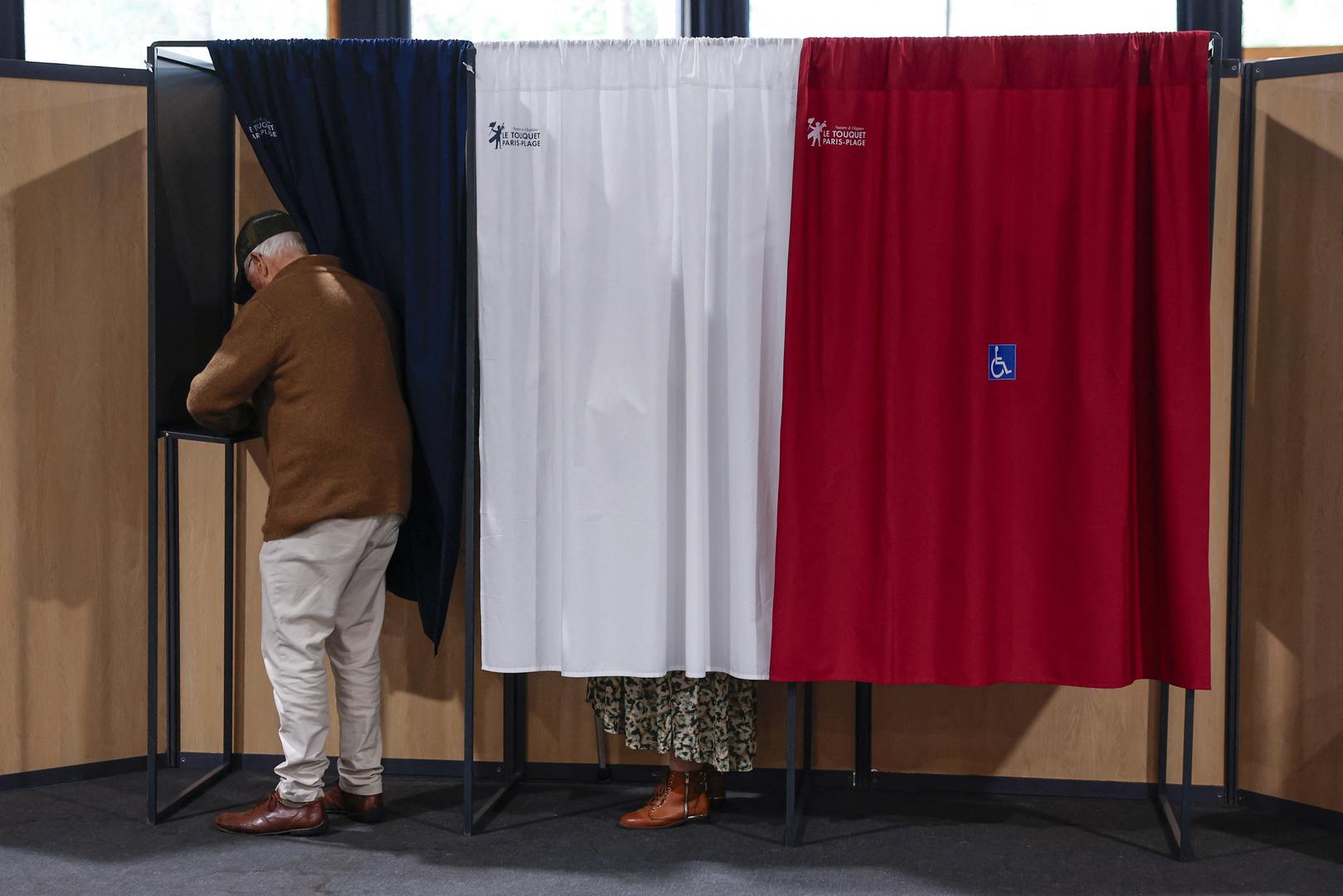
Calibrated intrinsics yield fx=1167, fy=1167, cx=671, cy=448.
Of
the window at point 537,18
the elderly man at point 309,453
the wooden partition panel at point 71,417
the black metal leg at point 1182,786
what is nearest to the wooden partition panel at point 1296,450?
the black metal leg at point 1182,786

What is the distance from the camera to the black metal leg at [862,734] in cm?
328

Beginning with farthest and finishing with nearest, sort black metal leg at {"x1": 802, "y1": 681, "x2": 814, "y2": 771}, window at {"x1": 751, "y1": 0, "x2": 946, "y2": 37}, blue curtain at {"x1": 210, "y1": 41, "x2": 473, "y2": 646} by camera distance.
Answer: window at {"x1": 751, "y1": 0, "x2": 946, "y2": 37}, black metal leg at {"x1": 802, "y1": 681, "x2": 814, "y2": 771}, blue curtain at {"x1": 210, "y1": 41, "x2": 473, "y2": 646}

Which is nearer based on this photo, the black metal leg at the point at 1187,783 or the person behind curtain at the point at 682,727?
the black metal leg at the point at 1187,783

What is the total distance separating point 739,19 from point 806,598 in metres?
1.73

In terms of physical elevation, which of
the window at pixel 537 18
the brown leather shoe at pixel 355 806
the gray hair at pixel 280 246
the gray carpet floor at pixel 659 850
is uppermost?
the window at pixel 537 18

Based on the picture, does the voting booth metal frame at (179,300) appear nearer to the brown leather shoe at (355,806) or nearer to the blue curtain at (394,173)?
the blue curtain at (394,173)

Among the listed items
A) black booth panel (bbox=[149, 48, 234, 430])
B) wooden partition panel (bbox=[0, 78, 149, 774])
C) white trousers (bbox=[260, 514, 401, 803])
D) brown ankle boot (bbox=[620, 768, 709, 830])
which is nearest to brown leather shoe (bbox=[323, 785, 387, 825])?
white trousers (bbox=[260, 514, 401, 803])

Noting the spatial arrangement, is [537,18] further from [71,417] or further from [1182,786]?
[1182,786]

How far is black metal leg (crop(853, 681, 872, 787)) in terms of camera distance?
328 centimetres

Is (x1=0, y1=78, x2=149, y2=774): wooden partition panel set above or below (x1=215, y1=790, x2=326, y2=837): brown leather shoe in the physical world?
above

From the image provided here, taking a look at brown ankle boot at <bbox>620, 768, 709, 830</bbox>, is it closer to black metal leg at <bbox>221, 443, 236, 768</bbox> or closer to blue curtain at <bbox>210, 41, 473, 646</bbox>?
blue curtain at <bbox>210, 41, 473, 646</bbox>

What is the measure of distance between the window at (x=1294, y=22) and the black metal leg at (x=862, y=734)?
83.9 inches

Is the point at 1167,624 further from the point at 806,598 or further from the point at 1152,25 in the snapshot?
the point at 1152,25

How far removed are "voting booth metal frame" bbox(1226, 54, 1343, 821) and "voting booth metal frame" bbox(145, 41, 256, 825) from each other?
8.52 ft
